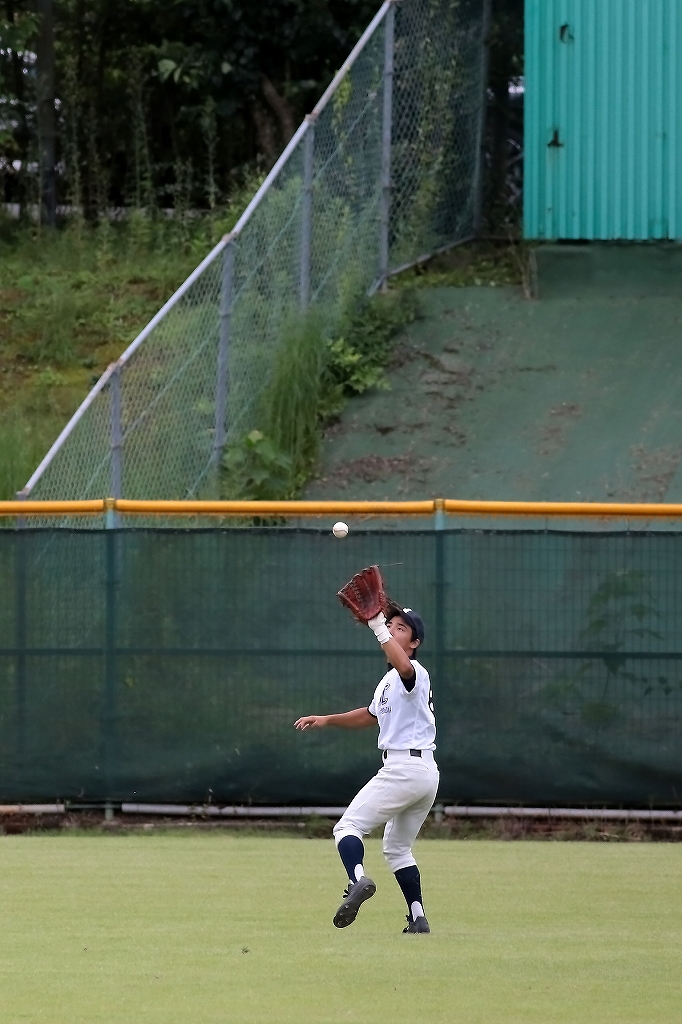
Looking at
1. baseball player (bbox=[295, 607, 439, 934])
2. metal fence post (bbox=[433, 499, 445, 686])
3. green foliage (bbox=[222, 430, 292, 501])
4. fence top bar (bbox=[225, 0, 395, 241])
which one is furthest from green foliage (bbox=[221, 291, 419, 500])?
baseball player (bbox=[295, 607, 439, 934])

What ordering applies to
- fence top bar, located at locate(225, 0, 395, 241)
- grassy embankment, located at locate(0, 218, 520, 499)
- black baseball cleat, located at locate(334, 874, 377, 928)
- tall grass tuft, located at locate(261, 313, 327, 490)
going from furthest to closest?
1. grassy embankment, located at locate(0, 218, 520, 499)
2. tall grass tuft, located at locate(261, 313, 327, 490)
3. fence top bar, located at locate(225, 0, 395, 241)
4. black baseball cleat, located at locate(334, 874, 377, 928)

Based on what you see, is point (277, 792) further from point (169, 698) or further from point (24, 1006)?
point (24, 1006)

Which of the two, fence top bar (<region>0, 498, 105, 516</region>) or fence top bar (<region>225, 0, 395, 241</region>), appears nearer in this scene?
fence top bar (<region>0, 498, 105, 516</region>)

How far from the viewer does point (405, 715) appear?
7.09 metres

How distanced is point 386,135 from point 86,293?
156 inches

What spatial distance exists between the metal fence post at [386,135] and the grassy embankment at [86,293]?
60cm

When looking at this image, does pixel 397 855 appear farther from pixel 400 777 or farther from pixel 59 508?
pixel 59 508

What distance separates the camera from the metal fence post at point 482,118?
58.2ft

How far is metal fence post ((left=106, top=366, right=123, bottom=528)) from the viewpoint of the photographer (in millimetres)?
11867

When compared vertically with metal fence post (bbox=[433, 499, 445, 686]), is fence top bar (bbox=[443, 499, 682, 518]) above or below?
above

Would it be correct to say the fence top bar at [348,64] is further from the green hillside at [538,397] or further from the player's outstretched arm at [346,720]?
the player's outstretched arm at [346,720]

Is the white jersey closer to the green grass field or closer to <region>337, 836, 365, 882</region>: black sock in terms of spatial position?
<region>337, 836, 365, 882</region>: black sock

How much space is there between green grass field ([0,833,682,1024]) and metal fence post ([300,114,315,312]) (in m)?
6.53

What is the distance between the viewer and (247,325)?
14.0m
